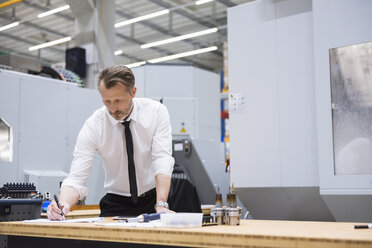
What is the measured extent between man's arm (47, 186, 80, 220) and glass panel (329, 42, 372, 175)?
1498mm

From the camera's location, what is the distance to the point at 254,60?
311 cm

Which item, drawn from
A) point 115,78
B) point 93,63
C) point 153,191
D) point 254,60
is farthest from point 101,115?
point 93,63

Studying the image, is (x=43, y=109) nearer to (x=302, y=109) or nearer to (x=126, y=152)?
(x=126, y=152)

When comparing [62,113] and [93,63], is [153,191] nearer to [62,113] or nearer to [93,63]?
[62,113]

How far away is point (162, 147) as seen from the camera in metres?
2.13

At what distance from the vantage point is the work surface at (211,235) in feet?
3.31

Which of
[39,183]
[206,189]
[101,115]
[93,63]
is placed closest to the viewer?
[101,115]

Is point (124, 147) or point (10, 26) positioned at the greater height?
point (10, 26)

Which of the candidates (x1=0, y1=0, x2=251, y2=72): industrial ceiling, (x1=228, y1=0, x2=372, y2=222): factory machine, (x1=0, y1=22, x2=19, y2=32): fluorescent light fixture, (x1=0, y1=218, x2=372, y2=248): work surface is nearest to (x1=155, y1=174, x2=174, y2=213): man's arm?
(x1=0, y1=218, x2=372, y2=248): work surface

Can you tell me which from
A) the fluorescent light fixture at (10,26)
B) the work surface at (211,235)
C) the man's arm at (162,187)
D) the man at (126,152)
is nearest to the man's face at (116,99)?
the man at (126,152)

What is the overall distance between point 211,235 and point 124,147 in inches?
43.4

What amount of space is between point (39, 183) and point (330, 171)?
93.9 inches

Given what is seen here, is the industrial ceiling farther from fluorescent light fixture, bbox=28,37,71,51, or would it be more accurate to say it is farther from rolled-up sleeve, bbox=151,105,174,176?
rolled-up sleeve, bbox=151,105,174,176

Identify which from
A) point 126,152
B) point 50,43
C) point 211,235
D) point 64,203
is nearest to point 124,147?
point 126,152
